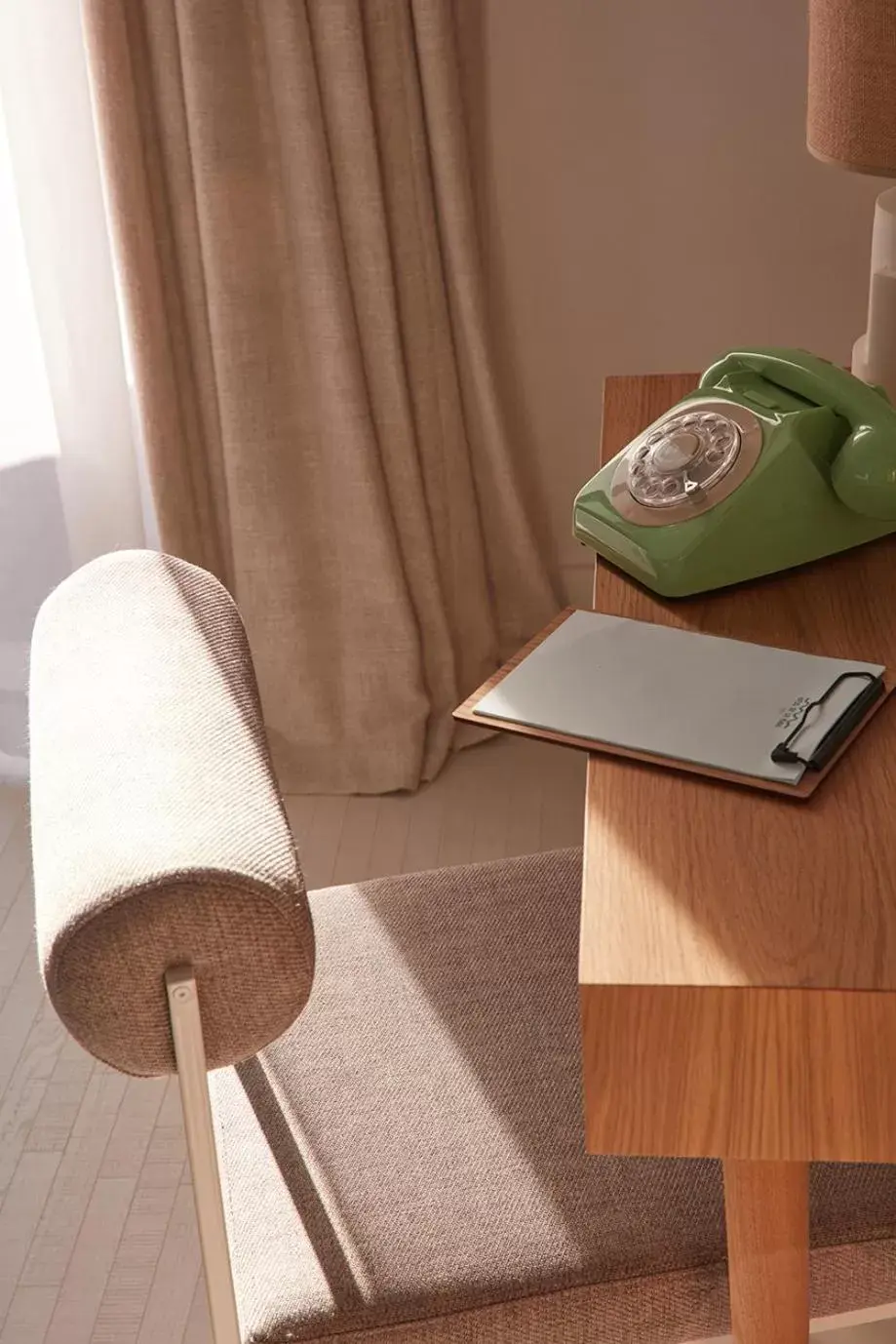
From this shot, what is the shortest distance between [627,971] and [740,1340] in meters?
0.28

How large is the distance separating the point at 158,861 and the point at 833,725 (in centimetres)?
43

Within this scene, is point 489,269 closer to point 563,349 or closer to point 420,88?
point 563,349

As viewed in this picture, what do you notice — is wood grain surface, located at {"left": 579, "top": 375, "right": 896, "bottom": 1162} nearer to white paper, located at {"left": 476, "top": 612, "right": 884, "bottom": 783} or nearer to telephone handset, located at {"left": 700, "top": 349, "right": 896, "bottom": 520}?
white paper, located at {"left": 476, "top": 612, "right": 884, "bottom": 783}

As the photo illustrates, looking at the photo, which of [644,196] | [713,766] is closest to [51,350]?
[644,196]

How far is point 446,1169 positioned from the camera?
99 cm

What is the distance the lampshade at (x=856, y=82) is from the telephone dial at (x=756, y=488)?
23cm

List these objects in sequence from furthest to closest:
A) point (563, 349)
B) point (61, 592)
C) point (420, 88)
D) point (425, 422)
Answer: point (563, 349) → point (425, 422) → point (420, 88) → point (61, 592)

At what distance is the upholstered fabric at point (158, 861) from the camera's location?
73cm

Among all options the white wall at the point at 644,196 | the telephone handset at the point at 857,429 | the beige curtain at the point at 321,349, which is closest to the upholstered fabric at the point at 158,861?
the telephone handset at the point at 857,429

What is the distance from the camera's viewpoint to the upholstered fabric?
2.39ft

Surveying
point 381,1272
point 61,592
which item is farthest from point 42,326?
point 381,1272

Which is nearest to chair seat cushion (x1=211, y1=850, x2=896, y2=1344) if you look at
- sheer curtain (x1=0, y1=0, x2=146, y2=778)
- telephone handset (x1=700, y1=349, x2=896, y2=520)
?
telephone handset (x1=700, y1=349, x2=896, y2=520)

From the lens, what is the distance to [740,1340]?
926mm

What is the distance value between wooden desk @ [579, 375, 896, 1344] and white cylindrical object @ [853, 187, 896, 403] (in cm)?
50
